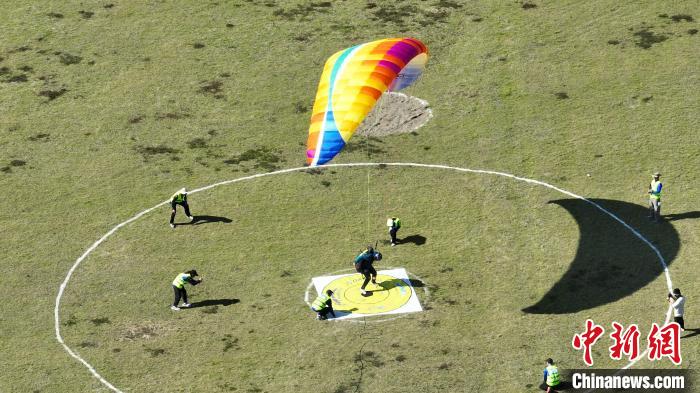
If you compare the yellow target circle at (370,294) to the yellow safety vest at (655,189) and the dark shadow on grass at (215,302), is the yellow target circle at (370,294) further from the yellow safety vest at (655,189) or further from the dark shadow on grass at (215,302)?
the yellow safety vest at (655,189)

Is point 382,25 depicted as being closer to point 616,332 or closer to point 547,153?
point 547,153

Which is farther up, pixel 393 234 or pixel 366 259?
pixel 393 234

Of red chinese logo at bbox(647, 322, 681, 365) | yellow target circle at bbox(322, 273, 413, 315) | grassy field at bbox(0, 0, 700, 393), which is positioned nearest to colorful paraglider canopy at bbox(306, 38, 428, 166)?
yellow target circle at bbox(322, 273, 413, 315)

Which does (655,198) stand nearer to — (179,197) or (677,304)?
(677,304)

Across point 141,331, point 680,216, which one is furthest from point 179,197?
point 680,216

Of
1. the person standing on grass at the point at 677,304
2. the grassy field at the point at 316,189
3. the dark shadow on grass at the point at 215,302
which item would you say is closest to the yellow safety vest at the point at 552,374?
the grassy field at the point at 316,189

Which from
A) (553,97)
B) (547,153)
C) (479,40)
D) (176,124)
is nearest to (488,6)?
(479,40)
